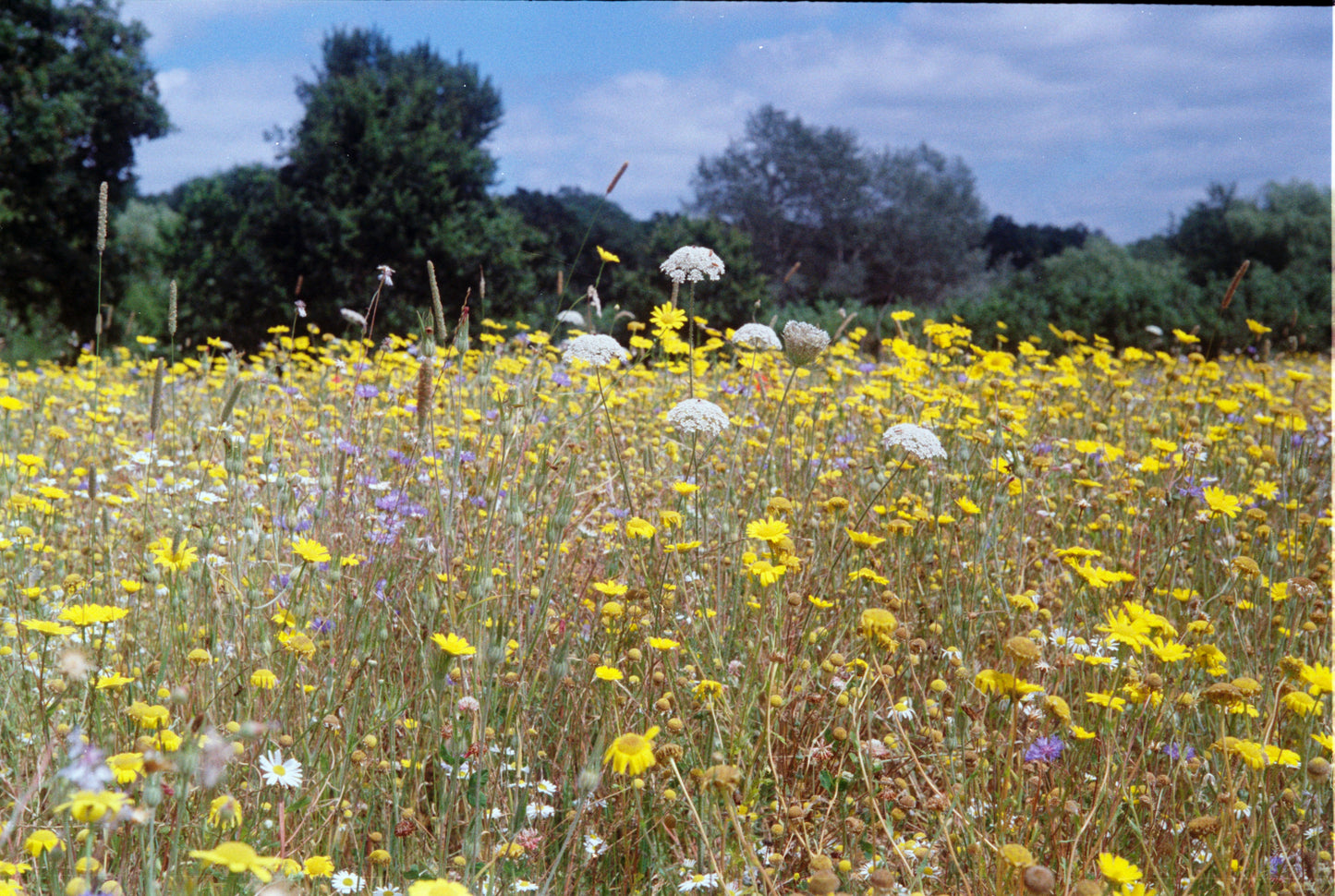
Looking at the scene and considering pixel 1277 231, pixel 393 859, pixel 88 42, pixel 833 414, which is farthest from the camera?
pixel 1277 231

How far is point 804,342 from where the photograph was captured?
2004 millimetres

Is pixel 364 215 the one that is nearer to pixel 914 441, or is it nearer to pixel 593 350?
pixel 593 350

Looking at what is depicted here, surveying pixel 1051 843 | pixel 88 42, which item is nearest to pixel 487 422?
pixel 1051 843

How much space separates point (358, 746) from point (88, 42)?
16970mm

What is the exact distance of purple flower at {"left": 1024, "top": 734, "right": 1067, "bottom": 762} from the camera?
165cm

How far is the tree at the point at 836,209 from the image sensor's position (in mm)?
27750

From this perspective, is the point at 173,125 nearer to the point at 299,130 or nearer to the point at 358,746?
the point at 299,130

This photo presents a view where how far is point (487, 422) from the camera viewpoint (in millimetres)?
2752

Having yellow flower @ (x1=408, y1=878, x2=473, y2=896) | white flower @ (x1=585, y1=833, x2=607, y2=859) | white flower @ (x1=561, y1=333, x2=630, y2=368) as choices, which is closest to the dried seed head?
yellow flower @ (x1=408, y1=878, x2=473, y2=896)

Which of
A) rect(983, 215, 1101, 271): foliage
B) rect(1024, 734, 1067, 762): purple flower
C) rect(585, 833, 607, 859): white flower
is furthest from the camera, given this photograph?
rect(983, 215, 1101, 271): foliage

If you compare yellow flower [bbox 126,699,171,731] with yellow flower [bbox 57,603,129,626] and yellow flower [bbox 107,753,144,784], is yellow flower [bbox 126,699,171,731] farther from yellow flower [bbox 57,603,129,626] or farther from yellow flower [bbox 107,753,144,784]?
yellow flower [bbox 57,603,129,626]

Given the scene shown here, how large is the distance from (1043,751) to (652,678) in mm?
736

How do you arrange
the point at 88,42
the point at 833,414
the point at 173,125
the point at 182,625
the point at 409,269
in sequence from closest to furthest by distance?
the point at 182,625 < the point at 833,414 < the point at 409,269 < the point at 88,42 < the point at 173,125

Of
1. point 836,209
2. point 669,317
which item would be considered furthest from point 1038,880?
point 836,209
